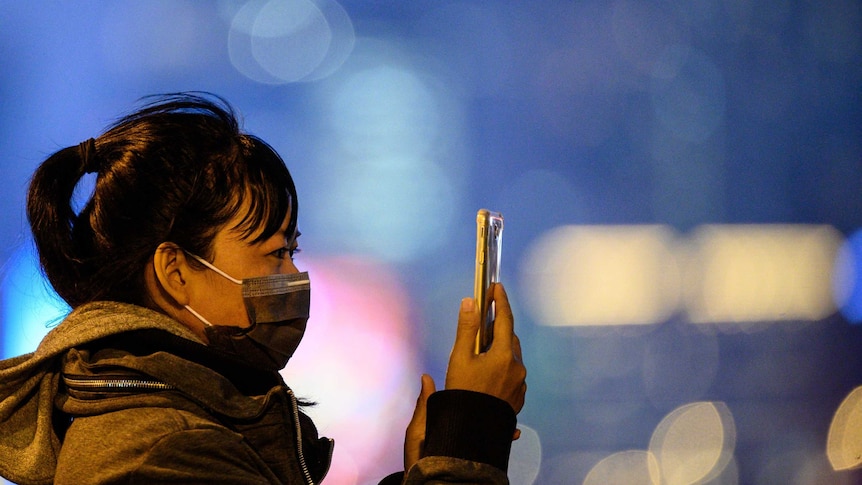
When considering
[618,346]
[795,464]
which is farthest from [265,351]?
[795,464]

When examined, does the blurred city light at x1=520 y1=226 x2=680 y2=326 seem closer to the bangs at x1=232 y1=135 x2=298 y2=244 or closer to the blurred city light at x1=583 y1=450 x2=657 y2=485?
the blurred city light at x1=583 y1=450 x2=657 y2=485

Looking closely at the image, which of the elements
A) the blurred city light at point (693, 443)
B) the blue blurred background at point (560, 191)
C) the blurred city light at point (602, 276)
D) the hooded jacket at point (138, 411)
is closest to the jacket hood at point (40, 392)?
the hooded jacket at point (138, 411)

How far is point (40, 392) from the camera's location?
790 mm

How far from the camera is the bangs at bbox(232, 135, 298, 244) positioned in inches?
35.7

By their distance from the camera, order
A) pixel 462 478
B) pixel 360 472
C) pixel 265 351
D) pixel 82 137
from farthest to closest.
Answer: pixel 360 472 < pixel 82 137 < pixel 265 351 < pixel 462 478

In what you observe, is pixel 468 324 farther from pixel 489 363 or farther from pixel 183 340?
pixel 183 340

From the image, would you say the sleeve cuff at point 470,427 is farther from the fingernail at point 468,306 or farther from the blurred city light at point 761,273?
the blurred city light at point 761,273

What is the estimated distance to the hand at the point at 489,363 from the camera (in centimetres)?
85

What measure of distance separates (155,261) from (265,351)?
0.18 m

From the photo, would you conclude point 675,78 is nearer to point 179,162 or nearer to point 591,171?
point 591,171

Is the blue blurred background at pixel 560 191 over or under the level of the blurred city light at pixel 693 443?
over

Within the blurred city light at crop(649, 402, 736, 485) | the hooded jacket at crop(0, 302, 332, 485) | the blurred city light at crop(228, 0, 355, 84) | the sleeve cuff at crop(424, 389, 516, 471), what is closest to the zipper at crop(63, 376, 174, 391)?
the hooded jacket at crop(0, 302, 332, 485)

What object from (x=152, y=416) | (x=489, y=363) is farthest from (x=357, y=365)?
(x=152, y=416)

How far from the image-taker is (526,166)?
1.93 m
